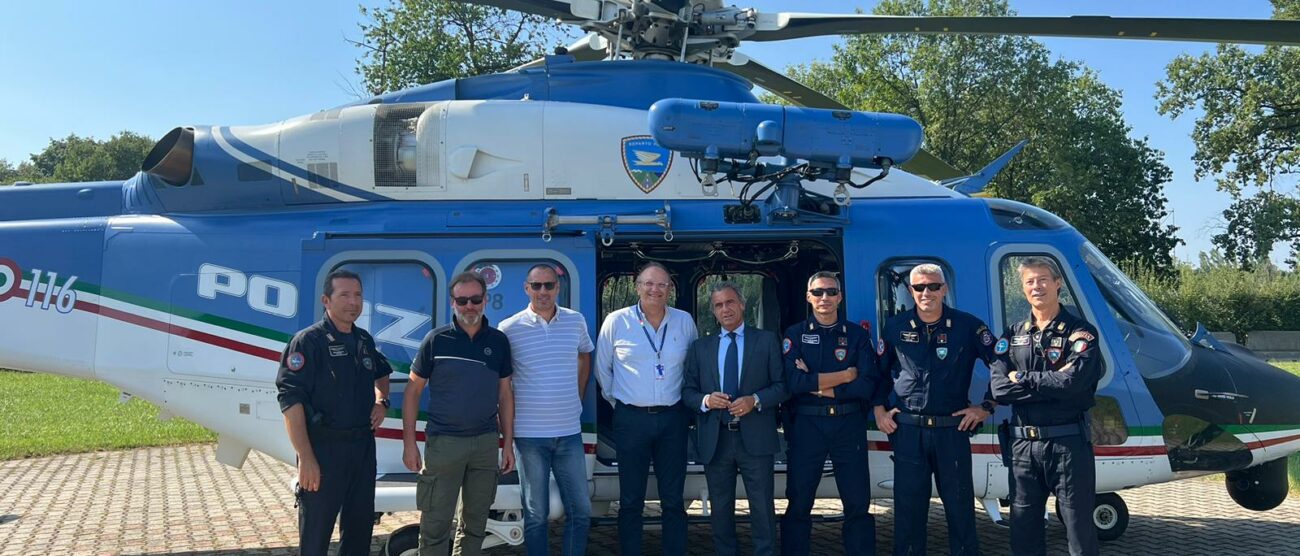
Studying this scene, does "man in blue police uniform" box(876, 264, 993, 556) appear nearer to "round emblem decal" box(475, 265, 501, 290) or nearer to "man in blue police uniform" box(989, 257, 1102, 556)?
"man in blue police uniform" box(989, 257, 1102, 556)

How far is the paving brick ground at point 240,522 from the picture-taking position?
6.22 metres

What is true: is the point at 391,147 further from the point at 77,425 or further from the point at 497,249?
the point at 77,425

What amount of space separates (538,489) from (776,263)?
2852mm

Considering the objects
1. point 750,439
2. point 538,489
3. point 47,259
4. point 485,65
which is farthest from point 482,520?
point 485,65

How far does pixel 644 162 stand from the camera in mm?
5578

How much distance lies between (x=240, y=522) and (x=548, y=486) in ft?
12.3

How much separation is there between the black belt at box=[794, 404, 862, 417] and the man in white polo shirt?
120cm

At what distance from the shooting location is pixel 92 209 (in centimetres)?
580

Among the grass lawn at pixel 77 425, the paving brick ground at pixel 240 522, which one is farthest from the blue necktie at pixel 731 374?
the grass lawn at pixel 77 425

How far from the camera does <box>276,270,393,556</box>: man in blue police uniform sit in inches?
160

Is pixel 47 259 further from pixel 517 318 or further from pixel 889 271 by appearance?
pixel 889 271

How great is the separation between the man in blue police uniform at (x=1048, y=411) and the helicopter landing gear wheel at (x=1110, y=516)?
193 centimetres

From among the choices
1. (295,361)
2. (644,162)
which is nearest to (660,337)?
(644,162)

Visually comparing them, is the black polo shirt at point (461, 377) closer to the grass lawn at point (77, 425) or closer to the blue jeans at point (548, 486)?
the blue jeans at point (548, 486)
